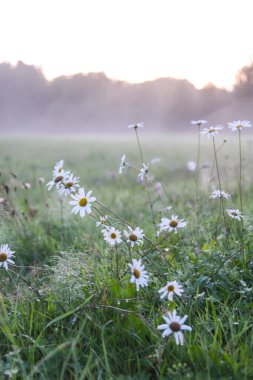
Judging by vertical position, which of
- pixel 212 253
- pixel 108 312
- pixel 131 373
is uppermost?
pixel 212 253

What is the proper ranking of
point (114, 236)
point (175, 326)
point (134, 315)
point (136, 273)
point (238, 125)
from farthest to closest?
point (238, 125)
point (114, 236)
point (134, 315)
point (136, 273)
point (175, 326)

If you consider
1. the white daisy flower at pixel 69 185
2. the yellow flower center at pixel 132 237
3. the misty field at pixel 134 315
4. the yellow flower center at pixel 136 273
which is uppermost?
the white daisy flower at pixel 69 185

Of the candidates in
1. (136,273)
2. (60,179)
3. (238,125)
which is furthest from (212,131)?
(136,273)

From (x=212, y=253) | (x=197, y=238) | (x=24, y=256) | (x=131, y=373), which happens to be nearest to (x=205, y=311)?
(x=212, y=253)

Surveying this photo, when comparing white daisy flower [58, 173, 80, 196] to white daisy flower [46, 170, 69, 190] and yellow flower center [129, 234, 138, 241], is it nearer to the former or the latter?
white daisy flower [46, 170, 69, 190]

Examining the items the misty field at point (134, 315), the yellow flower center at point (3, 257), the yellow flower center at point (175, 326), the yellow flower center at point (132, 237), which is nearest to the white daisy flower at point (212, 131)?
the misty field at point (134, 315)

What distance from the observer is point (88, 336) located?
6.51ft

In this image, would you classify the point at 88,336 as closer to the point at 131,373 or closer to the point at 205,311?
the point at 131,373

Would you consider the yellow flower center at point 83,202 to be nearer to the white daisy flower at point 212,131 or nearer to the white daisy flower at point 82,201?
the white daisy flower at point 82,201

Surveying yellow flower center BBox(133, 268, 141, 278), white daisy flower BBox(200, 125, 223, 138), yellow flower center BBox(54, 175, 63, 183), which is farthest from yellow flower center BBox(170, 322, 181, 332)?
white daisy flower BBox(200, 125, 223, 138)

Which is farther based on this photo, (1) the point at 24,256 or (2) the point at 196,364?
(1) the point at 24,256

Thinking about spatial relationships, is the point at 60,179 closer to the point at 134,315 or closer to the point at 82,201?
the point at 82,201

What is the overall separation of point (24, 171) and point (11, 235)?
19.1 feet

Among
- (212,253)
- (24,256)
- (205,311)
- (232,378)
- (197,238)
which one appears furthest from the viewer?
(24,256)
